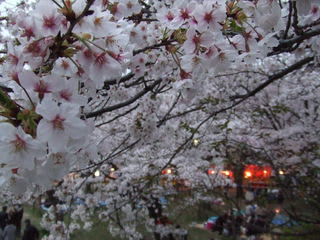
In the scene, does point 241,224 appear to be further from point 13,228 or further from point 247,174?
point 13,228

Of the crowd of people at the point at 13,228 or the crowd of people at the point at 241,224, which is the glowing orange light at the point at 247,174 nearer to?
the crowd of people at the point at 241,224

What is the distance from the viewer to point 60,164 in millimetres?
1009

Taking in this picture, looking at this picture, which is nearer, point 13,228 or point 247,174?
point 13,228

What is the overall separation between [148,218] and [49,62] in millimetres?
9400

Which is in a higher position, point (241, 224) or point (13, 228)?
point (241, 224)

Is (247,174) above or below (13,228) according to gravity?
above

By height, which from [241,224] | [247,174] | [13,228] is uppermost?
[247,174]

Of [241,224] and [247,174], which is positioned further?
[247,174]

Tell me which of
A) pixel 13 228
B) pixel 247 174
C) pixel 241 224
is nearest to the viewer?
pixel 13 228

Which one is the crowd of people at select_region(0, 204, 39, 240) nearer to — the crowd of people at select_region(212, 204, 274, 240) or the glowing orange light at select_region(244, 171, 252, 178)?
the crowd of people at select_region(212, 204, 274, 240)

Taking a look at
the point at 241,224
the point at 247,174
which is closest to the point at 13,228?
the point at 241,224

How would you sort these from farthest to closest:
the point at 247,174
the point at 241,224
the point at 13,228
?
the point at 247,174 → the point at 241,224 → the point at 13,228

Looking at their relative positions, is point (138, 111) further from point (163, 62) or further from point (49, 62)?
point (49, 62)

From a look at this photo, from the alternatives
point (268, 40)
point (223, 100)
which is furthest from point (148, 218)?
point (268, 40)
